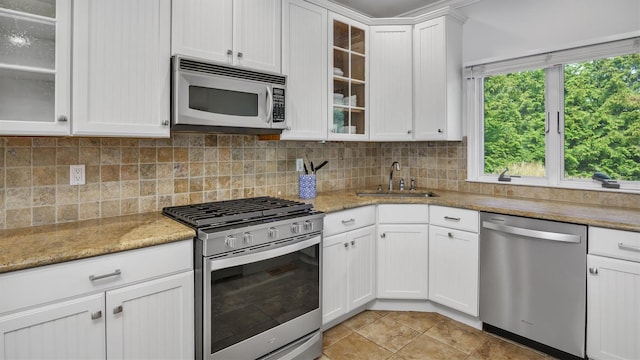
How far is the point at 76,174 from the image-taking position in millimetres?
1959

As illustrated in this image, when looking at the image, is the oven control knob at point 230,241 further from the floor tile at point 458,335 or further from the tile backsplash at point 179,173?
the floor tile at point 458,335

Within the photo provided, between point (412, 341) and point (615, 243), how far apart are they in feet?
4.37

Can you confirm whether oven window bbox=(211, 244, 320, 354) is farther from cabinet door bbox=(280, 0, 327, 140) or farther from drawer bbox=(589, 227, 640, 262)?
drawer bbox=(589, 227, 640, 262)

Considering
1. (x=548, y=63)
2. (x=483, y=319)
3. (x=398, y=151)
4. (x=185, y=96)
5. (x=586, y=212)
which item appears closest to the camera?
(x=185, y=96)

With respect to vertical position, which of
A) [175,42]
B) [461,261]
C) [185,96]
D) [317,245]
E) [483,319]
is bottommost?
[483,319]

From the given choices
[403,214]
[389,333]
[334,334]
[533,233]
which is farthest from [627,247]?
[334,334]

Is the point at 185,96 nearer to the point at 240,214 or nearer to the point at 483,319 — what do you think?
the point at 240,214

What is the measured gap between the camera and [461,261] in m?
2.61

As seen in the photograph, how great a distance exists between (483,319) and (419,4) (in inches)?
108

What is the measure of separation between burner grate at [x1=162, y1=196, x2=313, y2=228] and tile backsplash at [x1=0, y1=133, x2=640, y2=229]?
20 cm

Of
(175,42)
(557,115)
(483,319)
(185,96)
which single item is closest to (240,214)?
(185,96)

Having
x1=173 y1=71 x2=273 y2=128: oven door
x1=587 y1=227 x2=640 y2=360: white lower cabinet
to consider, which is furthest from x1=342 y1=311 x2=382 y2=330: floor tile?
x1=173 y1=71 x2=273 y2=128: oven door

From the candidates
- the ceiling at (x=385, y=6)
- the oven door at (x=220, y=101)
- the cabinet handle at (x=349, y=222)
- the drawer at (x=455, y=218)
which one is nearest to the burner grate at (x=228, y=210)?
the cabinet handle at (x=349, y=222)

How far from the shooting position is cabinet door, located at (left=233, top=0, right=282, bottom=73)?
223 cm
